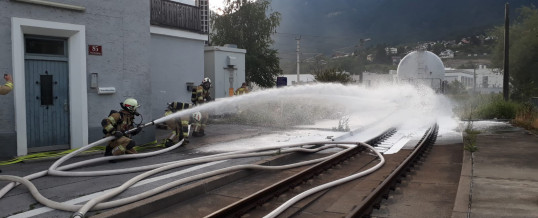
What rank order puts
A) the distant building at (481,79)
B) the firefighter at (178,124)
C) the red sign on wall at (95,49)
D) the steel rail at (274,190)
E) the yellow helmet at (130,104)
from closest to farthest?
Result: the steel rail at (274,190), the yellow helmet at (130,104), the red sign on wall at (95,49), the firefighter at (178,124), the distant building at (481,79)

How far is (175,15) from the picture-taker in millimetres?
16203

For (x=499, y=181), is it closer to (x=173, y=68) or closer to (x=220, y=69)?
(x=173, y=68)

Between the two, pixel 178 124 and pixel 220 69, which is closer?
pixel 178 124

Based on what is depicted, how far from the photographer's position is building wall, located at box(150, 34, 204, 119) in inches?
611

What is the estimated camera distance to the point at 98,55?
981 cm

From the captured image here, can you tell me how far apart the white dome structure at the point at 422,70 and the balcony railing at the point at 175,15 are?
15.7 metres

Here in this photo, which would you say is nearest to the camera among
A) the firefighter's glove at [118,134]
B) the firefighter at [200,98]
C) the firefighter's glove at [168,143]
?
the firefighter's glove at [118,134]

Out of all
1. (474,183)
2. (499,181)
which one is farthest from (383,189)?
(499,181)

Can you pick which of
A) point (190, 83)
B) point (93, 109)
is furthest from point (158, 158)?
point (190, 83)

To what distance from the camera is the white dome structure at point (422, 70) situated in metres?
27.6

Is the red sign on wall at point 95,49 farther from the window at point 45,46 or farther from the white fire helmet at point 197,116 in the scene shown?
A: the white fire helmet at point 197,116

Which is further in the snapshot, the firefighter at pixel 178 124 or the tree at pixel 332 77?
the tree at pixel 332 77

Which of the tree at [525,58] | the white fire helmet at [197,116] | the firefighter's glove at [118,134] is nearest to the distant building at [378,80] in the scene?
the tree at [525,58]

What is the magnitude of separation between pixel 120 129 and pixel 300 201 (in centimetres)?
418
